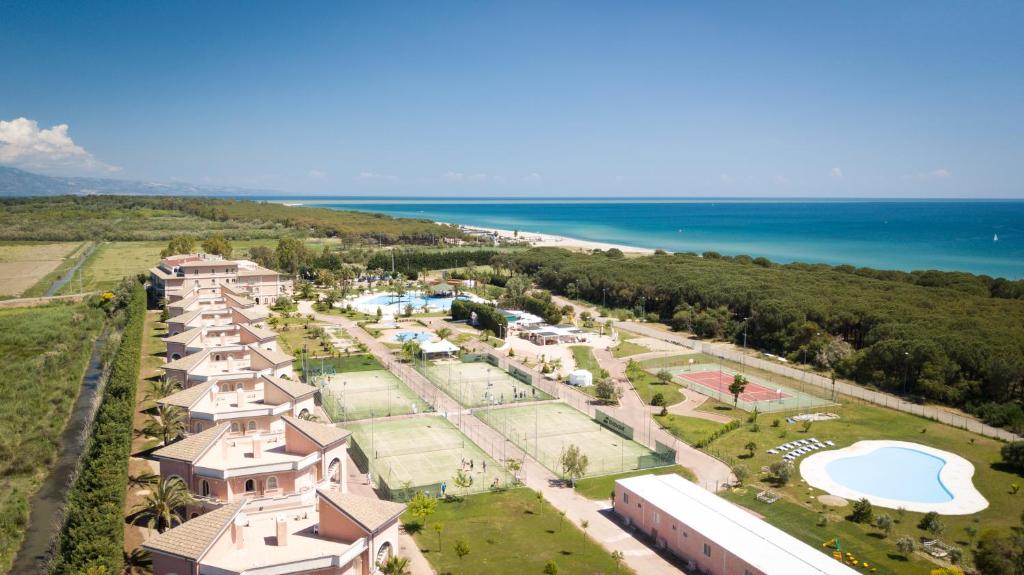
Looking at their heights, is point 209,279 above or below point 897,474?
above

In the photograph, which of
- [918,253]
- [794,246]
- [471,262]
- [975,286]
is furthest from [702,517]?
[794,246]

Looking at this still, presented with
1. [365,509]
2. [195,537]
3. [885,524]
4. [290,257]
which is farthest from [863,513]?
[290,257]

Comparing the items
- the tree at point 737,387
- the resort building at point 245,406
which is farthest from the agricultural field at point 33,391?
the tree at point 737,387

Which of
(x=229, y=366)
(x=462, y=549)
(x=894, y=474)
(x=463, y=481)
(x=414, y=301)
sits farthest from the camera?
(x=414, y=301)

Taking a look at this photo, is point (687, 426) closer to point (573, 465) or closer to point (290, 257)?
point (573, 465)

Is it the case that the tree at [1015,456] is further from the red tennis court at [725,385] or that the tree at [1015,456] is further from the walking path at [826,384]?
the red tennis court at [725,385]

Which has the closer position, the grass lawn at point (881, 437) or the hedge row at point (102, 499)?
the hedge row at point (102, 499)
